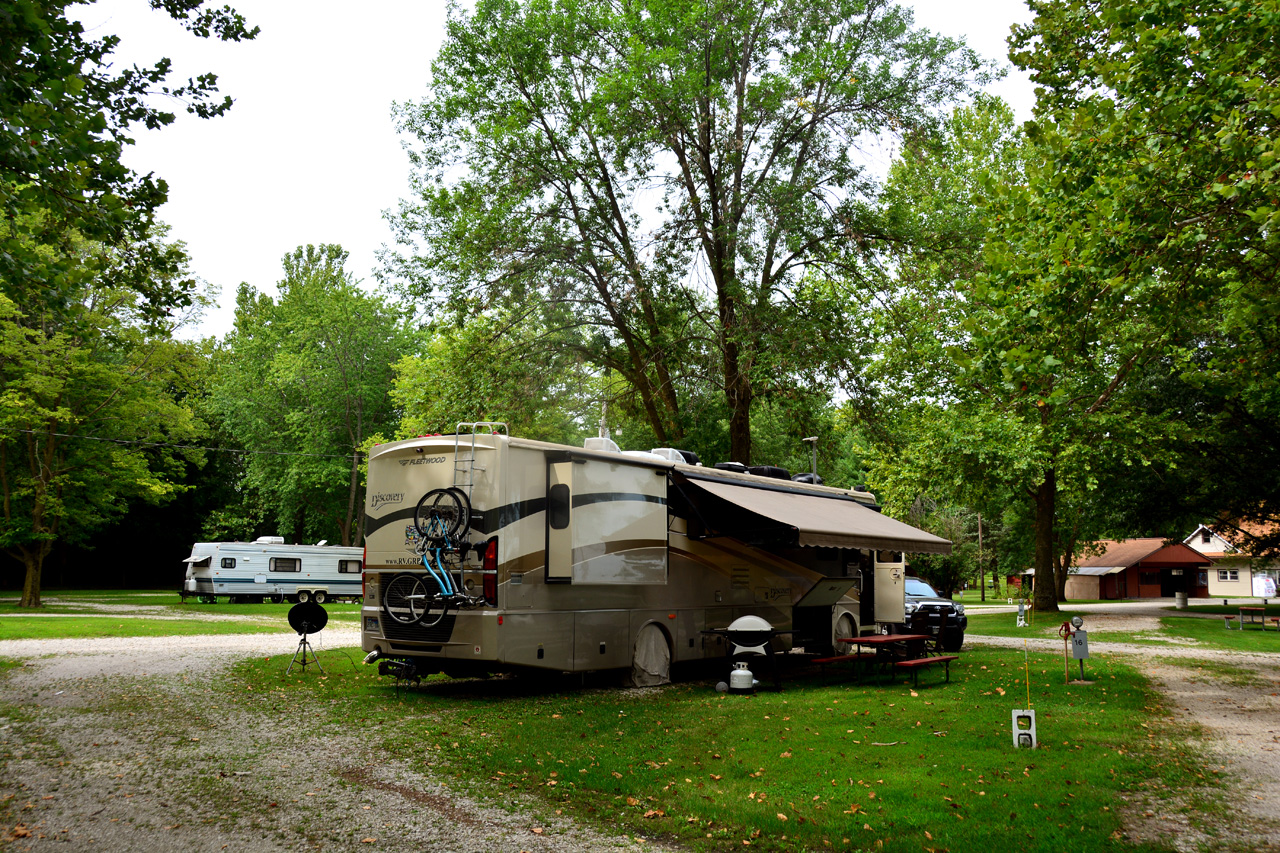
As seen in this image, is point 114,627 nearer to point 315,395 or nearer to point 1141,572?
point 315,395

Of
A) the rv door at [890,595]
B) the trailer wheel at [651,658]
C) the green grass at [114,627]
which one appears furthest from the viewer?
the green grass at [114,627]

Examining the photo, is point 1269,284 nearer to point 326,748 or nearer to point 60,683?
point 326,748

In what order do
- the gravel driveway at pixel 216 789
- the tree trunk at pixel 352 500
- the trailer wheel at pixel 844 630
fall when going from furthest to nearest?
the tree trunk at pixel 352 500 < the trailer wheel at pixel 844 630 < the gravel driveway at pixel 216 789

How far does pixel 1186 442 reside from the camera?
27922mm

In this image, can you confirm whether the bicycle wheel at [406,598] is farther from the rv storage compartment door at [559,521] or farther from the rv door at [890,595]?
the rv door at [890,595]

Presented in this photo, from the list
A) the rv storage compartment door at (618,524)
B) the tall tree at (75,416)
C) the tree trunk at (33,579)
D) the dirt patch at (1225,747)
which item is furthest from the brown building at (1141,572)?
the tree trunk at (33,579)

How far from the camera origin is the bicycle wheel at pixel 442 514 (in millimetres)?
10781

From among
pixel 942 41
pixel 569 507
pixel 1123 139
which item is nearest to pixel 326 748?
pixel 569 507

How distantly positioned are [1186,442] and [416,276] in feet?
74.6

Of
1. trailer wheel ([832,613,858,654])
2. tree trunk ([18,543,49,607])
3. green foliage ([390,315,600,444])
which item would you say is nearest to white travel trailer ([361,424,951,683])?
trailer wheel ([832,613,858,654])

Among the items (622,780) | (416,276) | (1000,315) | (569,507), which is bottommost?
(622,780)

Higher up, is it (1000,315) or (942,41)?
(942,41)

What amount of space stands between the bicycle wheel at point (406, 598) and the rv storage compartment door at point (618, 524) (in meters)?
1.81

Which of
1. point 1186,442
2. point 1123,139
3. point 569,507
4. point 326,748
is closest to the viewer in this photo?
point 326,748
